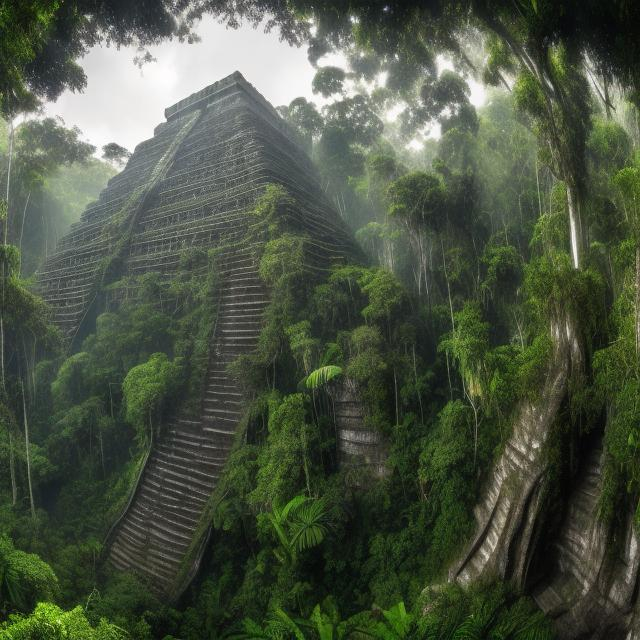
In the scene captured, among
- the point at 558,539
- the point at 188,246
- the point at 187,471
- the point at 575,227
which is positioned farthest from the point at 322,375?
the point at 188,246

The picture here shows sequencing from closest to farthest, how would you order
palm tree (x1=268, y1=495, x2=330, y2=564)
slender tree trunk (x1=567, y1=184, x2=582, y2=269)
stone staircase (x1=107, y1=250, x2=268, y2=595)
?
slender tree trunk (x1=567, y1=184, x2=582, y2=269) → palm tree (x1=268, y1=495, x2=330, y2=564) → stone staircase (x1=107, y1=250, x2=268, y2=595)

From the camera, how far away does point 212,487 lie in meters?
8.10

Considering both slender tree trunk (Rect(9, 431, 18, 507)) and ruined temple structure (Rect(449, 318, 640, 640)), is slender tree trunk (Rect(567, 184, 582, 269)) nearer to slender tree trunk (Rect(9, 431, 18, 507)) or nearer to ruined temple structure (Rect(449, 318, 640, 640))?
ruined temple structure (Rect(449, 318, 640, 640))

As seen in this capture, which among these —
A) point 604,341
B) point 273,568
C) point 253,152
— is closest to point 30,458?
point 273,568

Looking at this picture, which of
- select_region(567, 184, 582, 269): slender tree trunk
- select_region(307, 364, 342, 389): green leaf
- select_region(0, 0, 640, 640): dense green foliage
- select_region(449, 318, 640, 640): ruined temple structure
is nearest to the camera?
select_region(449, 318, 640, 640): ruined temple structure

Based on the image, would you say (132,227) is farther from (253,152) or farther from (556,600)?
(556,600)

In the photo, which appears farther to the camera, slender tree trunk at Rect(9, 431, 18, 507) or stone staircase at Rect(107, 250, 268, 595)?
slender tree trunk at Rect(9, 431, 18, 507)

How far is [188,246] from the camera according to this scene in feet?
44.7

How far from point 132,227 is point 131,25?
30.2ft

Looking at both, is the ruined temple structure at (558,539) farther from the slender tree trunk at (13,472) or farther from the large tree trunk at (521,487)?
the slender tree trunk at (13,472)

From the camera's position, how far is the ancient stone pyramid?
8.06 meters

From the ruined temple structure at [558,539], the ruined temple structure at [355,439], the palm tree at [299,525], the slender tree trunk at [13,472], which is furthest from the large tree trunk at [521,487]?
the slender tree trunk at [13,472]

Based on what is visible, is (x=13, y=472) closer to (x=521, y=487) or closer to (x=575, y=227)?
(x=521, y=487)

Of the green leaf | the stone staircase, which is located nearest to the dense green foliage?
the green leaf
